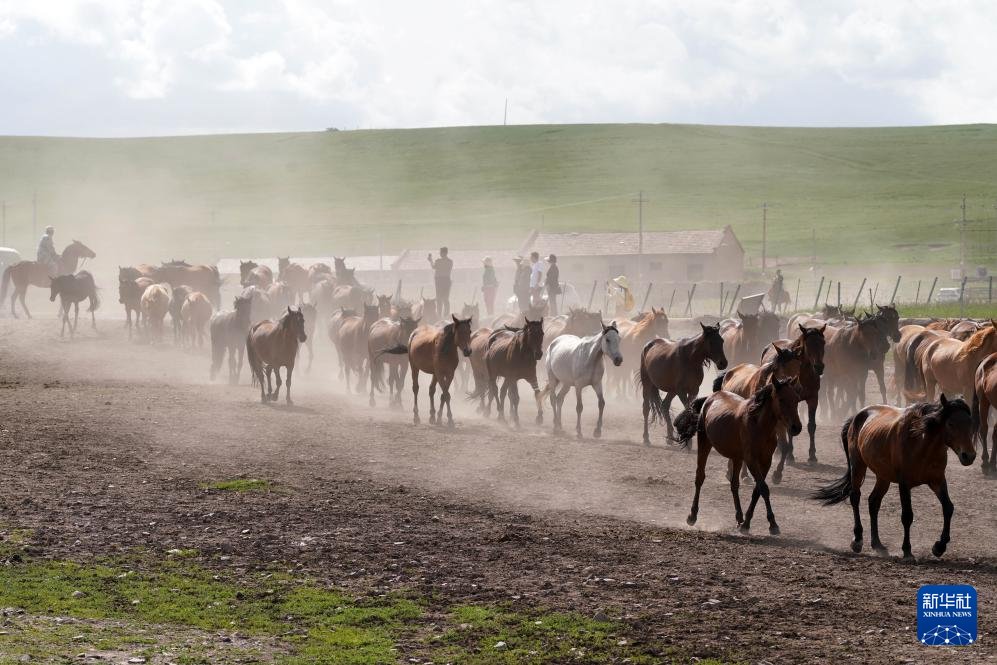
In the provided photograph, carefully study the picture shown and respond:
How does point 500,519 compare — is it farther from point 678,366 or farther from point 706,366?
point 706,366

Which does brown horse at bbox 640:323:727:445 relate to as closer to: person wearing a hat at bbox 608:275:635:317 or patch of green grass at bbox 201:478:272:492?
patch of green grass at bbox 201:478:272:492

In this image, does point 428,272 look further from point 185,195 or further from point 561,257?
point 185,195

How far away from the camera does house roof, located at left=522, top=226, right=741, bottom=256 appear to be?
84.6m

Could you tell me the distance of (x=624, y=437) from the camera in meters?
21.0

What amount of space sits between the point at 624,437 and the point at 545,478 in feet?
16.1

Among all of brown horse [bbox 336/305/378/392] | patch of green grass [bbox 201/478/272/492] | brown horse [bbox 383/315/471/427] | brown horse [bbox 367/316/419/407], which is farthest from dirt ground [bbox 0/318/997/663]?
brown horse [bbox 336/305/378/392]

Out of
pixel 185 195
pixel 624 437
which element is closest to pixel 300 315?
pixel 624 437

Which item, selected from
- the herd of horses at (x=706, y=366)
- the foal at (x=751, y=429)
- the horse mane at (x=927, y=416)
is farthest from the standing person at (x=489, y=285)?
the horse mane at (x=927, y=416)

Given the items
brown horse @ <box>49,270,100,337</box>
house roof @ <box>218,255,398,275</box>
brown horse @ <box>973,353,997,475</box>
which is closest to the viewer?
brown horse @ <box>973,353,997,475</box>

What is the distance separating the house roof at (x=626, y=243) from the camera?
8456 cm

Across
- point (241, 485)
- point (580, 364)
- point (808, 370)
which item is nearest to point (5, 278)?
point (580, 364)

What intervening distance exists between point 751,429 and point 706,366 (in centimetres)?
1035

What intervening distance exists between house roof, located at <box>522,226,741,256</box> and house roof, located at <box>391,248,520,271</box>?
14.9ft

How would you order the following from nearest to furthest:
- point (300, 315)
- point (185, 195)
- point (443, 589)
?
point (443, 589)
point (300, 315)
point (185, 195)
